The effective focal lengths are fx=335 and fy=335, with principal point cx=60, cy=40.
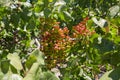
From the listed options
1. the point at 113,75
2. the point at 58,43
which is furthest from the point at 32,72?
the point at 58,43

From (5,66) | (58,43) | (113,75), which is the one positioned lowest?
(113,75)

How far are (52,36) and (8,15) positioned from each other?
0.83 m

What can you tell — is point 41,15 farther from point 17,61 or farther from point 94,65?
point 17,61

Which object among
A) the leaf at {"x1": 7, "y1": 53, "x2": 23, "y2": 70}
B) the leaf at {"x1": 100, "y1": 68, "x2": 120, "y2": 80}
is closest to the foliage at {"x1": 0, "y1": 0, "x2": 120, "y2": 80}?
the leaf at {"x1": 7, "y1": 53, "x2": 23, "y2": 70}

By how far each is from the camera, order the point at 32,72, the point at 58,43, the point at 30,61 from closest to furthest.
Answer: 1. the point at 32,72
2. the point at 30,61
3. the point at 58,43

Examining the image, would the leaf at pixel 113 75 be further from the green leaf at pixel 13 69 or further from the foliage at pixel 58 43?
the green leaf at pixel 13 69

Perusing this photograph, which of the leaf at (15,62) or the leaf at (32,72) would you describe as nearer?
the leaf at (32,72)

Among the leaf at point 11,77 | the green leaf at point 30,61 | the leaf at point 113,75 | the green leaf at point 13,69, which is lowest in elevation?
the leaf at point 113,75

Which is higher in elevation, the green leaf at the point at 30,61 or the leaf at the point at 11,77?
the green leaf at the point at 30,61

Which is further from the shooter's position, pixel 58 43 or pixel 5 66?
pixel 58 43

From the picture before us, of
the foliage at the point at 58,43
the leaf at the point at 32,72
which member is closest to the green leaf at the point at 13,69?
the foliage at the point at 58,43

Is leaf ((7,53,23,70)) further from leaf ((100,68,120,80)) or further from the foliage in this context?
leaf ((100,68,120,80))

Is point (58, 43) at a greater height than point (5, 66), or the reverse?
point (58, 43)

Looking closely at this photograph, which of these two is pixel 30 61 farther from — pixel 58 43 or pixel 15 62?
pixel 58 43
